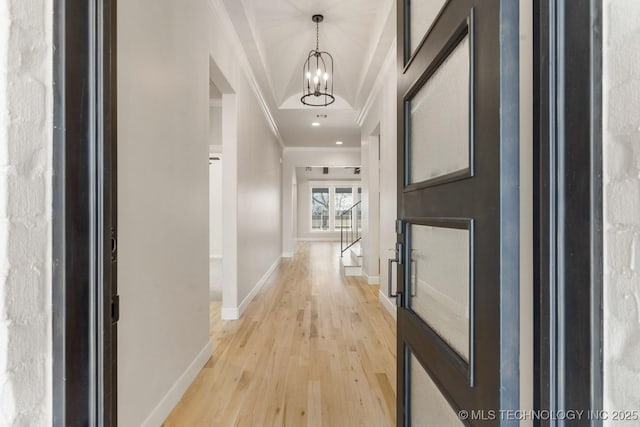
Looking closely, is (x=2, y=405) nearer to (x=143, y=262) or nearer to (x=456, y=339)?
(x=456, y=339)

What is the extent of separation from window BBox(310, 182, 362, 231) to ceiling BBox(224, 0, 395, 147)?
26.0 feet

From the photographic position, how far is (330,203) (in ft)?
45.6

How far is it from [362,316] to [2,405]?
3.38 m

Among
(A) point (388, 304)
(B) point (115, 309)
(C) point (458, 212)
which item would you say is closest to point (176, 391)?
(B) point (115, 309)

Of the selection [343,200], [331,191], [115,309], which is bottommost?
[115,309]

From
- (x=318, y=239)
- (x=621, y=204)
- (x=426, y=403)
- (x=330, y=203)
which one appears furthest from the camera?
(x=330, y=203)

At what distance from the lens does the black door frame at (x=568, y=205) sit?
55 centimetres

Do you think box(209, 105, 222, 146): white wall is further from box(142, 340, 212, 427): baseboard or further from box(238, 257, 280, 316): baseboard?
box(142, 340, 212, 427): baseboard

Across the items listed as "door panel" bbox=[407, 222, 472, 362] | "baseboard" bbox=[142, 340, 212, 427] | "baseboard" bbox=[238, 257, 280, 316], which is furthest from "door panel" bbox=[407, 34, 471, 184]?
"baseboard" bbox=[238, 257, 280, 316]

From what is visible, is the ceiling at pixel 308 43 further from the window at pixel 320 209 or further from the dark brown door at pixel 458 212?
the window at pixel 320 209

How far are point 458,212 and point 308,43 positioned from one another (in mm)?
3663

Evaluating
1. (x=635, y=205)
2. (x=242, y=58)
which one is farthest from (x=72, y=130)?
(x=242, y=58)

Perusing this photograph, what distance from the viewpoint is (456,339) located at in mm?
941

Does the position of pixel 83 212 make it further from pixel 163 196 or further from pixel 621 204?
pixel 163 196
